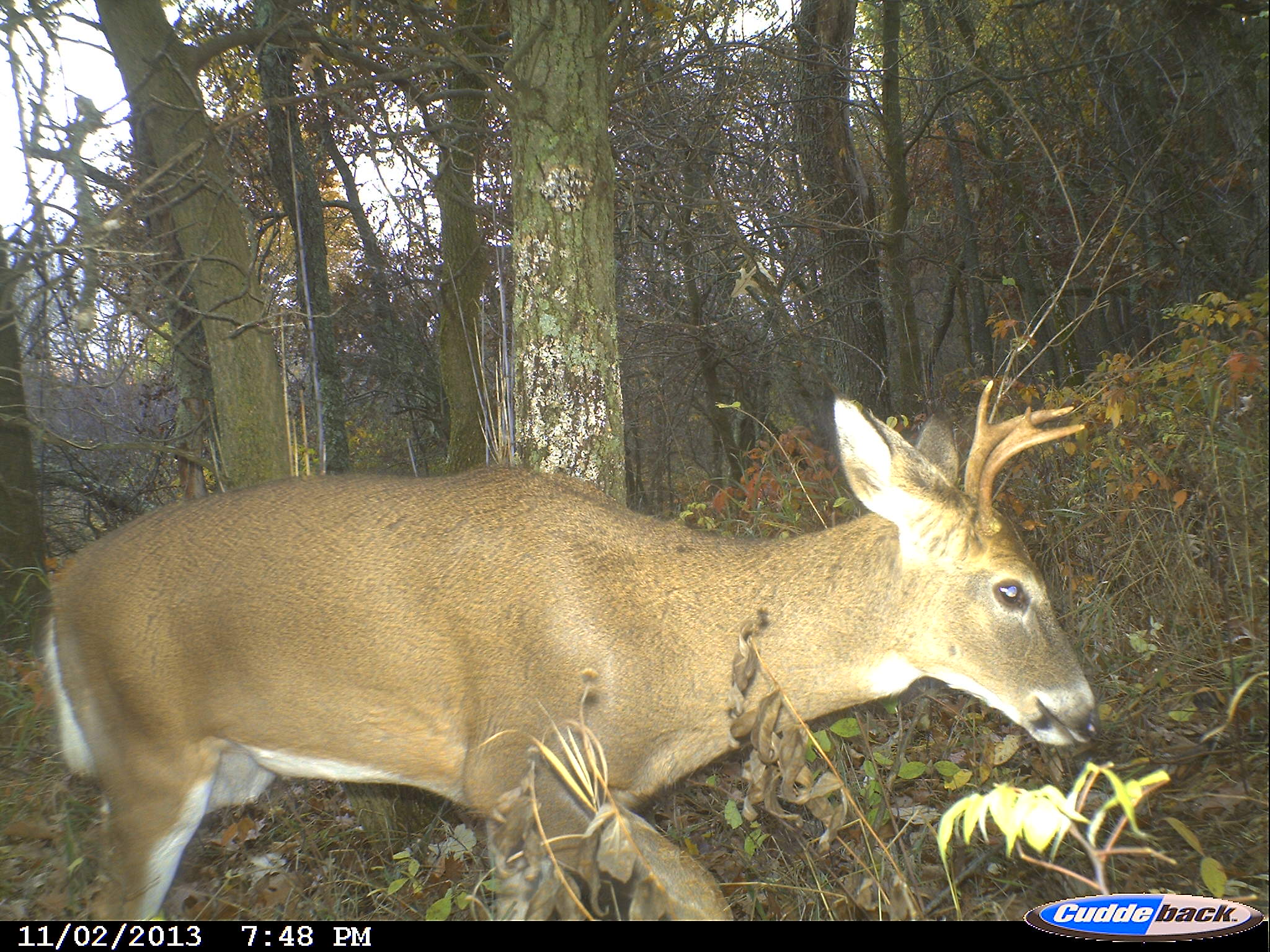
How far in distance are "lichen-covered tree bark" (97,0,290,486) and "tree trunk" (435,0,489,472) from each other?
2071 millimetres

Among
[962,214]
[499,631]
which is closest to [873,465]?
[499,631]

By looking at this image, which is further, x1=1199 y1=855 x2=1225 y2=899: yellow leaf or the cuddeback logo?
x1=1199 y1=855 x2=1225 y2=899: yellow leaf

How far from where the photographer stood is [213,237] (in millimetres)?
5414

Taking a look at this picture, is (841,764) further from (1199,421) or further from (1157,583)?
(1199,421)

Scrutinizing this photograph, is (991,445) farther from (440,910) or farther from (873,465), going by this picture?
(440,910)

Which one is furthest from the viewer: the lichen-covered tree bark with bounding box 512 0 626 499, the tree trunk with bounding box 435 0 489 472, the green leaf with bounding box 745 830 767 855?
the tree trunk with bounding box 435 0 489 472

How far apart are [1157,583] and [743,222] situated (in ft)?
18.7

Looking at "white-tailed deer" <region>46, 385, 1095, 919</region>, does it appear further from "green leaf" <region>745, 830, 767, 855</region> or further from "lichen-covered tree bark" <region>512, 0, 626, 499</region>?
"lichen-covered tree bark" <region>512, 0, 626, 499</region>

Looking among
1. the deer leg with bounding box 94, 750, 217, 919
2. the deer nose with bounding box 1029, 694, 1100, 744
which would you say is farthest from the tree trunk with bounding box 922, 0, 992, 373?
the deer leg with bounding box 94, 750, 217, 919

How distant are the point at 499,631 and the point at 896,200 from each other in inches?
293

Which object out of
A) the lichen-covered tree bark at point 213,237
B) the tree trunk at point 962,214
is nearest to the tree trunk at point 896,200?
the tree trunk at point 962,214

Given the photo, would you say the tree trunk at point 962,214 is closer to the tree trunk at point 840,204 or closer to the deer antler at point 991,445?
the tree trunk at point 840,204

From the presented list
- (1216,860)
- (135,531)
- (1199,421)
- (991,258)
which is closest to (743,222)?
(1199,421)

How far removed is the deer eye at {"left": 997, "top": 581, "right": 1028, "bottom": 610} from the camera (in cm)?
324
